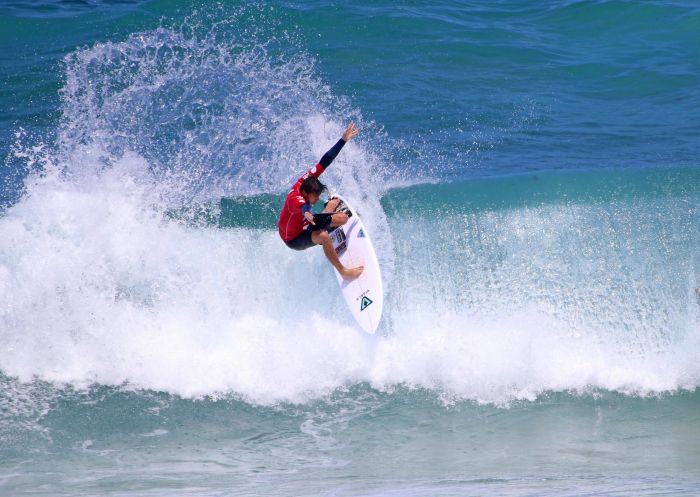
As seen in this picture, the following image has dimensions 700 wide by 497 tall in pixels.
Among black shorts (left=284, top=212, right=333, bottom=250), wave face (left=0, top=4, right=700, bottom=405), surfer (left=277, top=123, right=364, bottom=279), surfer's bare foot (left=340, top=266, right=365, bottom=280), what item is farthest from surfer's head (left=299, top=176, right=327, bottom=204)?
wave face (left=0, top=4, right=700, bottom=405)

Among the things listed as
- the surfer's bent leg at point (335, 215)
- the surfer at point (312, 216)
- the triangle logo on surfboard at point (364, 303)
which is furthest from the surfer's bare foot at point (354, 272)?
the surfer's bent leg at point (335, 215)

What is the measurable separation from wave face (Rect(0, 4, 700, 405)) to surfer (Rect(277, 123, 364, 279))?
86 centimetres

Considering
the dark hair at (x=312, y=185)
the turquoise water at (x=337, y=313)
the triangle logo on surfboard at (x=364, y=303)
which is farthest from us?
the triangle logo on surfboard at (x=364, y=303)

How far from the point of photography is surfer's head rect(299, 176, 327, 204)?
299 inches

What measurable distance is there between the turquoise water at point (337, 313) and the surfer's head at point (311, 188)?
59.8 inches

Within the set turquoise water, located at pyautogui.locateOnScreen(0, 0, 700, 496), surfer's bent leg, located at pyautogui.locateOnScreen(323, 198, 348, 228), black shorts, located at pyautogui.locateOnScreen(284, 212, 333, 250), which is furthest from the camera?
surfer's bent leg, located at pyautogui.locateOnScreen(323, 198, 348, 228)

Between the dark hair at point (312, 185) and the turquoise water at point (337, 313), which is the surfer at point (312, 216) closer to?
the dark hair at point (312, 185)

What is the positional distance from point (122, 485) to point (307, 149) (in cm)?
491

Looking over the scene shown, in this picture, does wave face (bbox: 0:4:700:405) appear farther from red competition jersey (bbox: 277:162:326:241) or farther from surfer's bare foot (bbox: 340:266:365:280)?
red competition jersey (bbox: 277:162:326:241)

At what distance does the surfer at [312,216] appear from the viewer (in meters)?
7.61

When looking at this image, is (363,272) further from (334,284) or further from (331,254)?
(334,284)

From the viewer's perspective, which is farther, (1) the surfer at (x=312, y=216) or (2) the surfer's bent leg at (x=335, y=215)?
(2) the surfer's bent leg at (x=335, y=215)

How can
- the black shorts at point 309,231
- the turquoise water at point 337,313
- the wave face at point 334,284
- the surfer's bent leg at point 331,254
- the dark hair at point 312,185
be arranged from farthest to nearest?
1. the wave face at point 334,284
2. the surfer's bent leg at point 331,254
3. the black shorts at point 309,231
4. the dark hair at point 312,185
5. the turquoise water at point 337,313

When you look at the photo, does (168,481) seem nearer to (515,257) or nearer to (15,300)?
(15,300)
